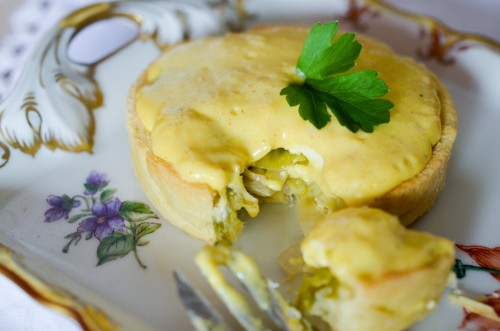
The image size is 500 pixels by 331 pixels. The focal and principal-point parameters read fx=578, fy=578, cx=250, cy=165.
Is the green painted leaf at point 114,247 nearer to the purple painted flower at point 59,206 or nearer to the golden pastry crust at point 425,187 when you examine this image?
the purple painted flower at point 59,206

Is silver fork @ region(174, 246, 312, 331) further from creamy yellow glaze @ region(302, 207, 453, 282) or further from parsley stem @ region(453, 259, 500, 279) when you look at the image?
parsley stem @ region(453, 259, 500, 279)

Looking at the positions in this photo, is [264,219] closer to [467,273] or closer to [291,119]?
[291,119]

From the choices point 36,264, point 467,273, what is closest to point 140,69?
point 36,264

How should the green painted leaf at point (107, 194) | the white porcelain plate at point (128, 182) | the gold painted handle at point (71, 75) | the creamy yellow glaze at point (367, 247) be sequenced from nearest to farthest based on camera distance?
the creamy yellow glaze at point (367, 247) → the white porcelain plate at point (128, 182) → the green painted leaf at point (107, 194) → the gold painted handle at point (71, 75)

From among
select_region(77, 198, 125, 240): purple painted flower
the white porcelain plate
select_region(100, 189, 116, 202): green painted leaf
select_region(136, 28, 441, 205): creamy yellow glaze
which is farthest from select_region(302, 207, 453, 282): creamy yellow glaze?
select_region(100, 189, 116, 202): green painted leaf

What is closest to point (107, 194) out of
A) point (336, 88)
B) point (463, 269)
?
point (336, 88)

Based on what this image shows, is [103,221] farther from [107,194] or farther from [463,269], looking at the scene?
[463,269]

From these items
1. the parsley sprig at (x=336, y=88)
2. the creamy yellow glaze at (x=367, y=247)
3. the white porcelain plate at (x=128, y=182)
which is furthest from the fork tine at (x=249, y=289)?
the parsley sprig at (x=336, y=88)
